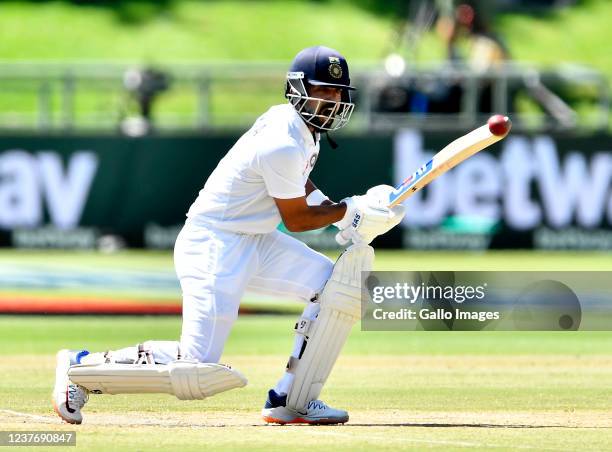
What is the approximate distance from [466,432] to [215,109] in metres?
12.6

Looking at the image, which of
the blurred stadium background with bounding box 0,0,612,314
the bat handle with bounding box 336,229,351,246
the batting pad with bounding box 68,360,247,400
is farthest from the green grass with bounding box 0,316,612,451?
the blurred stadium background with bounding box 0,0,612,314

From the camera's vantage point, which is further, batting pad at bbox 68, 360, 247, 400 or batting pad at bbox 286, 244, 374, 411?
batting pad at bbox 286, 244, 374, 411

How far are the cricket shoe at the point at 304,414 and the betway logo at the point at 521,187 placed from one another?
35.9 ft

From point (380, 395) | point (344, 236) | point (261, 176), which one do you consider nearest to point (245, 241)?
point (261, 176)

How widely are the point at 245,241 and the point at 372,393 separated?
5.57ft

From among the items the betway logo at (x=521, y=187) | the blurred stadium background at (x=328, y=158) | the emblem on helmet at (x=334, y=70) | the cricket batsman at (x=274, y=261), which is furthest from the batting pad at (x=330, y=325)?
the betway logo at (x=521, y=187)

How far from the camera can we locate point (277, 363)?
32.0ft

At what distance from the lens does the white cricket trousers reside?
6.80 meters

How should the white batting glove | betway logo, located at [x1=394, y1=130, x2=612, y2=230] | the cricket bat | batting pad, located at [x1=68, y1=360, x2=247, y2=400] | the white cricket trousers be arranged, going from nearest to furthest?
batting pad, located at [x1=68, y1=360, x2=247, y2=400], the white cricket trousers, the cricket bat, the white batting glove, betway logo, located at [x1=394, y1=130, x2=612, y2=230]

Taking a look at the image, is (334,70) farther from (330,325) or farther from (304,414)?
(304,414)

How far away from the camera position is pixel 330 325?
7035 mm

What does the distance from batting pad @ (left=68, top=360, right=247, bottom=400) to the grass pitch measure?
8.2 inches

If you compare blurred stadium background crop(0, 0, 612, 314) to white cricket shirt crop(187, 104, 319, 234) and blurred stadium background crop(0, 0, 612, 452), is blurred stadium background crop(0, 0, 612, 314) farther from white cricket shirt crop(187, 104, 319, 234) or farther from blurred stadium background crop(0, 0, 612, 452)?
white cricket shirt crop(187, 104, 319, 234)

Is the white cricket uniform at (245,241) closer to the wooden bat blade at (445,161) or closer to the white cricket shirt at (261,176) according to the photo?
the white cricket shirt at (261,176)
